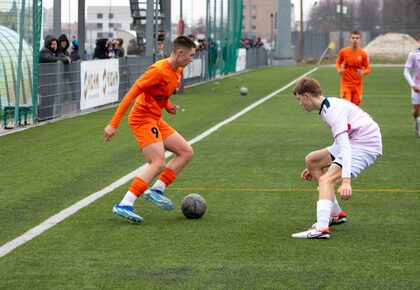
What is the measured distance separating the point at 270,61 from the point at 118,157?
61.6m

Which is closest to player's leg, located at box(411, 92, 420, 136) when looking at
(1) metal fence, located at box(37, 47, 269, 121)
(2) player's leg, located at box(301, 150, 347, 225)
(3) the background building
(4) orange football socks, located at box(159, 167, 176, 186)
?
(1) metal fence, located at box(37, 47, 269, 121)

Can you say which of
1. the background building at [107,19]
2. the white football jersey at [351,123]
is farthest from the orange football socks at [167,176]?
the background building at [107,19]

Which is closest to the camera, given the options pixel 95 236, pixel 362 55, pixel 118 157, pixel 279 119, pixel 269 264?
pixel 269 264

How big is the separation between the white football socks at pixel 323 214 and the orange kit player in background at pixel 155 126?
167cm

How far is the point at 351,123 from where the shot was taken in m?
8.95

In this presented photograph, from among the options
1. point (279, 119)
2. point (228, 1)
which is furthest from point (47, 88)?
point (228, 1)

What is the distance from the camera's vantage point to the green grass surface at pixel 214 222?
7.39 m

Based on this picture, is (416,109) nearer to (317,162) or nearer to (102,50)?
(317,162)

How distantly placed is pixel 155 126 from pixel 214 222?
1.06 metres

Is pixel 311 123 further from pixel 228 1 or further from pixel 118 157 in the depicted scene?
pixel 228 1

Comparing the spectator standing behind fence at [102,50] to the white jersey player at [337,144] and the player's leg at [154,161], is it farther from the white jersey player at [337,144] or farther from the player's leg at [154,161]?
the white jersey player at [337,144]

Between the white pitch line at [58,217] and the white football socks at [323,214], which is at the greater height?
the white football socks at [323,214]

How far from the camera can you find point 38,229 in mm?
9258

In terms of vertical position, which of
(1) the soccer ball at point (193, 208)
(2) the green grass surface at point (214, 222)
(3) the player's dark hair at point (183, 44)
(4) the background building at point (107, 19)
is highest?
(4) the background building at point (107, 19)
